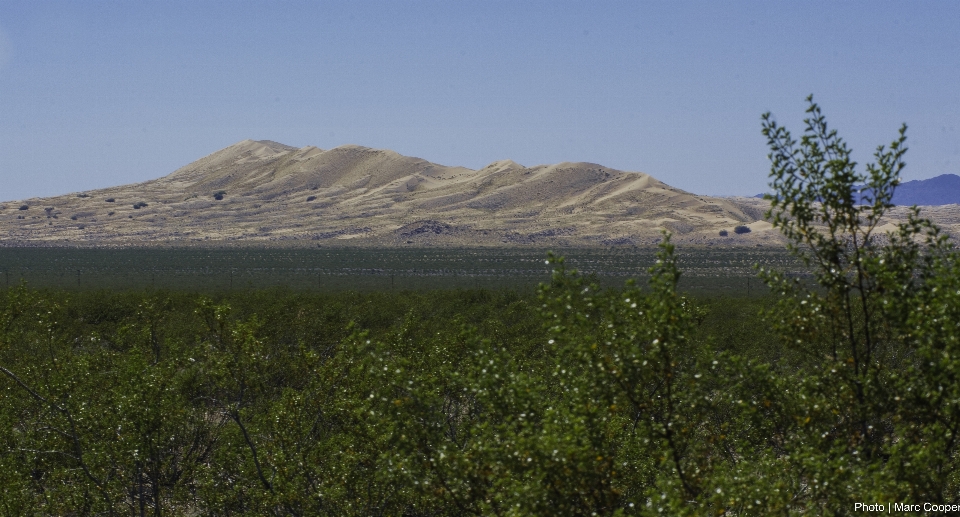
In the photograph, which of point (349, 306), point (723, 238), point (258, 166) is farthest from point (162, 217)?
point (349, 306)

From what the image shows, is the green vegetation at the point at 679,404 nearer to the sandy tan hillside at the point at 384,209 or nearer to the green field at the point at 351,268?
the green field at the point at 351,268

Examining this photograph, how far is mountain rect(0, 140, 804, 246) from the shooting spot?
132125 mm

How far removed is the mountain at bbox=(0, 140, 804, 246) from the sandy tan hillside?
0.28m

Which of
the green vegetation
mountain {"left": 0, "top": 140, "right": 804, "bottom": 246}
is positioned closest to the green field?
mountain {"left": 0, "top": 140, "right": 804, "bottom": 246}

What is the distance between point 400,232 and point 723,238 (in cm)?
4386

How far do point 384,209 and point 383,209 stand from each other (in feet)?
0.51

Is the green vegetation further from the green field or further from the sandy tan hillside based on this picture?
the sandy tan hillside

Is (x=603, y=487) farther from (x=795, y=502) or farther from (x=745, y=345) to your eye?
(x=745, y=345)

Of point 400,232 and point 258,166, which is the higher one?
point 258,166

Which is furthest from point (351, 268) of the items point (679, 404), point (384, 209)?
point (679, 404)

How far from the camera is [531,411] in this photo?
734 cm

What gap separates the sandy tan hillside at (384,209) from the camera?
434 ft

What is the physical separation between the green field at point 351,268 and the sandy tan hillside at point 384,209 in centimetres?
1499

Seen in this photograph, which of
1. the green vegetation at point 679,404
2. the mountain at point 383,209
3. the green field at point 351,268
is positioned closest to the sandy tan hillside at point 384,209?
the mountain at point 383,209
